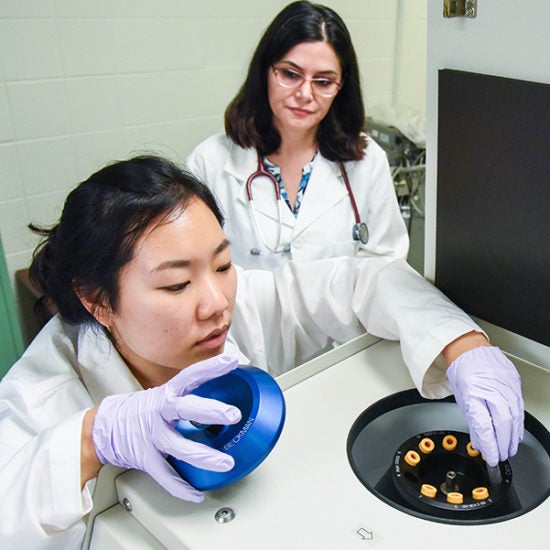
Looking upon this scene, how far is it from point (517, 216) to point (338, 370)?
340 mm

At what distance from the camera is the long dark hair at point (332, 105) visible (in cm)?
185

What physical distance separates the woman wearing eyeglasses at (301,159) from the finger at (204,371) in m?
1.14

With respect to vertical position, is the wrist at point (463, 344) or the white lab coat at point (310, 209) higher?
the wrist at point (463, 344)

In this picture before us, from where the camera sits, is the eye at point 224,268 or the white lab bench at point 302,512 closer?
the white lab bench at point 302,512

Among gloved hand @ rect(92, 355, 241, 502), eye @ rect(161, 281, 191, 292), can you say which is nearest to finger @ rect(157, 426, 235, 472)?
gloved hand @ rect(92, 355, 241, 502)

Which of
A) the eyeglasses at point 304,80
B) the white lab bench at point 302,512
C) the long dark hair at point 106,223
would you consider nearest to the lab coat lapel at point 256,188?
the eyeglasses at point 304,80

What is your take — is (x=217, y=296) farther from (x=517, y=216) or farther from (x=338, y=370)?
(x=517, y=216)

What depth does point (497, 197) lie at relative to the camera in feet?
2.89

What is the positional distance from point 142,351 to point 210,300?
143 mm

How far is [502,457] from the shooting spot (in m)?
0.79

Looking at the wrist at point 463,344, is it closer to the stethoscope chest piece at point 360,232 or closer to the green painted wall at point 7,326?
the stethoscope chest piece at point 360,232

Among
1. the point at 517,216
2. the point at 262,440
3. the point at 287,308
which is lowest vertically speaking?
the point at 287,308

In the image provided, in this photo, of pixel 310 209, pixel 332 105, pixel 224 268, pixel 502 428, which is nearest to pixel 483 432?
pixel 502 428

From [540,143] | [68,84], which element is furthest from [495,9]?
[68,84]
